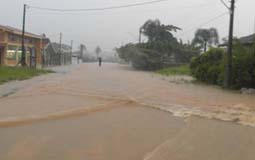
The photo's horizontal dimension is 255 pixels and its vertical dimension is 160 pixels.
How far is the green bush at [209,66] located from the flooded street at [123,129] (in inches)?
416

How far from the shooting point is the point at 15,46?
4969 cm

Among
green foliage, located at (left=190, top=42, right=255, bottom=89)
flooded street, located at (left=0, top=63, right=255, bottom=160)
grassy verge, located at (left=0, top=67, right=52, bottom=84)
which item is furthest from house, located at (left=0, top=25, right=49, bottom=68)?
flooded street, located at (left=0, top=63, right=255, bottom=160)

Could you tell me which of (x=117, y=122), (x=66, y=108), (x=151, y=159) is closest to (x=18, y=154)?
(x=151, y=159)

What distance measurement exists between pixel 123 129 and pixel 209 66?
19.4 metres

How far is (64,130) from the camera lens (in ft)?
31.5

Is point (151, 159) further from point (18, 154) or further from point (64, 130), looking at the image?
point (64, 130)

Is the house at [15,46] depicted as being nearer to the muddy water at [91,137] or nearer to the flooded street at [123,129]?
the flooded street at [123,129]

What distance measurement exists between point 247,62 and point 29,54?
36.4 meters

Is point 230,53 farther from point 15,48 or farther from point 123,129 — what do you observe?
point 15,48

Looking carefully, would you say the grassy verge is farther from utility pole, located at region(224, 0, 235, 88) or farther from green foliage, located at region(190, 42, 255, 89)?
utility pole, located at region(224, 0, 235, 88)

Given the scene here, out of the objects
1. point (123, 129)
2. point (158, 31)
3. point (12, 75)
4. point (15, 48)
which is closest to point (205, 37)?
point (158, 31)

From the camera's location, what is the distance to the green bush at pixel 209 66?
2698 centimetres

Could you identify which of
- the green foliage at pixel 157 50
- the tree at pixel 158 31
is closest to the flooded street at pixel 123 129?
the green foliage at pixel 157 50

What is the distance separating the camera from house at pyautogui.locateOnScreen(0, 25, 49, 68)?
150 feet
